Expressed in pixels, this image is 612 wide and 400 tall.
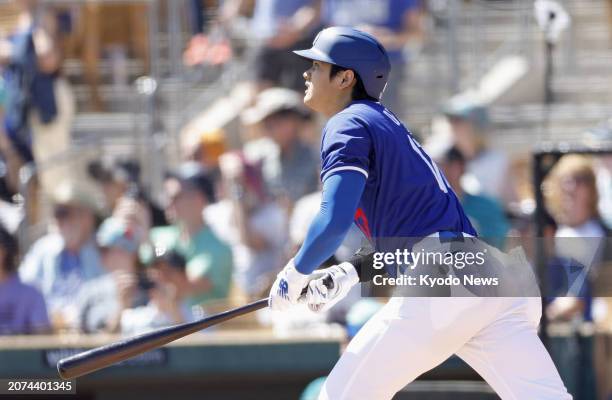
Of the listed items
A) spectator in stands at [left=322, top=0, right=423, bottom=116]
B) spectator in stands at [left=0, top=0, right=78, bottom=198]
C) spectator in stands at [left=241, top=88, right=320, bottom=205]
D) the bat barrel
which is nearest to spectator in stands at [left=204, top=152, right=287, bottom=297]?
spectator in stands at [left=241, top=88, right=320, bottom=205]

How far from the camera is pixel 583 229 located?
5719 millimetres

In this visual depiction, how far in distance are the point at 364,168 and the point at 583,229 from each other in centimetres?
216

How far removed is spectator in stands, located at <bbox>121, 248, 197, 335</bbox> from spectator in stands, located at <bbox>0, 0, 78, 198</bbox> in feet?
4.96

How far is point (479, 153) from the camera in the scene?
7.10 metres

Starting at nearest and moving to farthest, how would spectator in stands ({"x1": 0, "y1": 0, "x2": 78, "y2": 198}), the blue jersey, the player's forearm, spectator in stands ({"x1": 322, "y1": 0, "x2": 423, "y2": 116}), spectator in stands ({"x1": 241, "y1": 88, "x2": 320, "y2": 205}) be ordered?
the player's forearm < the blue jersey < spectator in stands ({"x1": 241, "y1": 88, "x2": 320, "y2": 205}) < spectator in stands ({"x1": 322, "y1": 0, "x2": 423, "y2": 116}) < spectator in stands ({"x1": 0, "y1": 0, "x2": 78, "y2": 198})

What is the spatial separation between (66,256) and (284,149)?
4.51 feet

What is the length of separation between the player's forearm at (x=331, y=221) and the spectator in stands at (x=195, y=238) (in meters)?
2.77

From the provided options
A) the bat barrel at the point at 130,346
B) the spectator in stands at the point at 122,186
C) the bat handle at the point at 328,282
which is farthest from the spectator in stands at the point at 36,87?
the bat handle at the point at 328,282

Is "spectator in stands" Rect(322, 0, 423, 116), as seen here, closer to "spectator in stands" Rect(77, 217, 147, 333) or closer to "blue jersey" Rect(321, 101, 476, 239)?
"spectator in stands" Rect(77, 217, 147, 333)

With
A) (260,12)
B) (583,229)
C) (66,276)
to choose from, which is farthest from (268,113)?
(583,229)

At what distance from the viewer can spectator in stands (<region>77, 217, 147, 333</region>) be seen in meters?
6.46

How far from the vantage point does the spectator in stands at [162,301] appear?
639cm

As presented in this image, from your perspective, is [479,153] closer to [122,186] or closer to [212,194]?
[212,194]

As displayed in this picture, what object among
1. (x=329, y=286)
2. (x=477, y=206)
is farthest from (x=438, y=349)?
(x=477, y=206)
